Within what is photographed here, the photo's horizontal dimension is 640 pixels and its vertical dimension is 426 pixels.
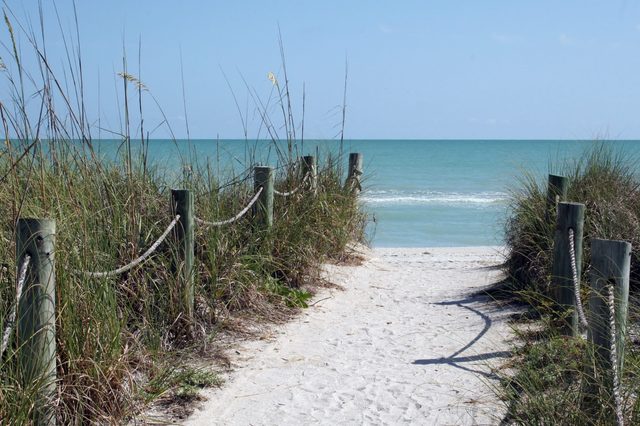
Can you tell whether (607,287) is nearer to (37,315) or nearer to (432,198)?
(37,315)

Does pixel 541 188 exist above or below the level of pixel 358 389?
above

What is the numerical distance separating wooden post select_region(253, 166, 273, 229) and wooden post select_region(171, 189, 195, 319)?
1.37 metres

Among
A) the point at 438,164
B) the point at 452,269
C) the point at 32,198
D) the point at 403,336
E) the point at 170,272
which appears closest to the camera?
the point at 32,198

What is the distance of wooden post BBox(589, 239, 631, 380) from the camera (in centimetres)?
329

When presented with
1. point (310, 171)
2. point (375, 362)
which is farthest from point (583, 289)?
point (310, 171)

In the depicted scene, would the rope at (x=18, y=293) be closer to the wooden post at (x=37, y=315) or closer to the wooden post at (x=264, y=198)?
the wooden post at (x=37, y=315)

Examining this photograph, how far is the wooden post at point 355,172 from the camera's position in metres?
8.86

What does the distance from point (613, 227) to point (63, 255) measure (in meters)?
4.22

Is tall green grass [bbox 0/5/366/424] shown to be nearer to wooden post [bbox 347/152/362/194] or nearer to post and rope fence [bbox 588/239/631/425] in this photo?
wooden post [bbox 347/152/362/194]

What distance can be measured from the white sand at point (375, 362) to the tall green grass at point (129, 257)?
0.31 meters

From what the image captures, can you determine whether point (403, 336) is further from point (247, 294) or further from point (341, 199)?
point (341, 199)

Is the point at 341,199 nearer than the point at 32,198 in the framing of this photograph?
No

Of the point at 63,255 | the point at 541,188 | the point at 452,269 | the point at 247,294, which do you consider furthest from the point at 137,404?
the point at 452,269

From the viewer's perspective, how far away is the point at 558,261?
16.9ft
